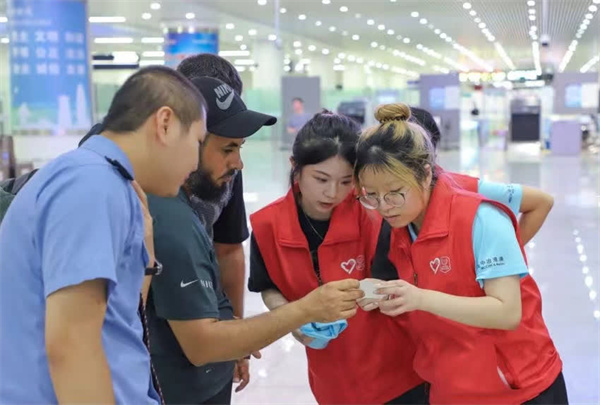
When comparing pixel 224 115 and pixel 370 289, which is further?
pixel 224 115

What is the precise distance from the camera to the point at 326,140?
2021 millimetres

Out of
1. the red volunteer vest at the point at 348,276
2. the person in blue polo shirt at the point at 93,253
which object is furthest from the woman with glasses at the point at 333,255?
the person in blue polo shirt at the point at 93,253

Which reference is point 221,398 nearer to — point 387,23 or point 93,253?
point 93,253

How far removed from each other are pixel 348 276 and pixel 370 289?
25 cm

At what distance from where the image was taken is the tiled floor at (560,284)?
3.98 m

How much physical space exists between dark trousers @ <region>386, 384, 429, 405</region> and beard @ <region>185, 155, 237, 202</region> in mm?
769

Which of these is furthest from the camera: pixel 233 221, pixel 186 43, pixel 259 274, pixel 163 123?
pixel 186 43

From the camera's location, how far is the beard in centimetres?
191

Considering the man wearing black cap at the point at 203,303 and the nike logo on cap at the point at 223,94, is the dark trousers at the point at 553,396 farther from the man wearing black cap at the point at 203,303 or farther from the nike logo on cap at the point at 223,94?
the nike logo on cap at the point at 223,94

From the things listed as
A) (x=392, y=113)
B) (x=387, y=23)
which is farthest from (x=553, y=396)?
(x=387, y=23)

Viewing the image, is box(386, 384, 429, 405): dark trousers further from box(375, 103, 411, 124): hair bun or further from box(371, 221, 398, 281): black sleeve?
box(375, 103, 411, 124): hair bun

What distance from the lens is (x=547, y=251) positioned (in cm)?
727

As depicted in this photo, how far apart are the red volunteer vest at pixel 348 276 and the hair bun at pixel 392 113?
0.27m

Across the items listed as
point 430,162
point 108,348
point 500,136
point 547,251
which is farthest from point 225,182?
point 500,136
